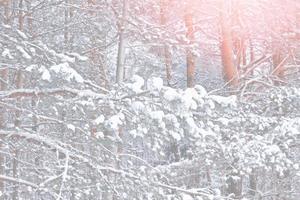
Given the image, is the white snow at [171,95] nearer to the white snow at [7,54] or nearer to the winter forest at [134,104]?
the winter forest at [134,104]

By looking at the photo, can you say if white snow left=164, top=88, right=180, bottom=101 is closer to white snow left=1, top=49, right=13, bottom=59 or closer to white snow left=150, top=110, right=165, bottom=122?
white snow left=150, top=110, right=165, bottom=122

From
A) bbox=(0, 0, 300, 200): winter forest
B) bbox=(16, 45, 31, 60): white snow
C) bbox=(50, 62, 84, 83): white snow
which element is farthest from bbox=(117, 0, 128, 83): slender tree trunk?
bbox=(50, 62, 84, 83): white snow

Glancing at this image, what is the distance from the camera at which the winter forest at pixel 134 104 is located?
18.8 ft

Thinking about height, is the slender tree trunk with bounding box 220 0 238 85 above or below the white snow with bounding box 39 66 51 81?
above

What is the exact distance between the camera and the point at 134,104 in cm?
534

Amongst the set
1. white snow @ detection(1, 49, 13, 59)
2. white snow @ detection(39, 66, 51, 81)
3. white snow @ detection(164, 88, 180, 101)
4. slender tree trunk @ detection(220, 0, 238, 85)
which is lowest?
white snow @ detection(164, 88, 180, 101)

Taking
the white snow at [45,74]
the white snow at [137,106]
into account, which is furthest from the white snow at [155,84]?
the white snow at [45,74]

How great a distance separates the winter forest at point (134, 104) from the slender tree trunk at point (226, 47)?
0.03 metres

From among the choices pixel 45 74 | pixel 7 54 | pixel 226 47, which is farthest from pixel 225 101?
pixel 226 47

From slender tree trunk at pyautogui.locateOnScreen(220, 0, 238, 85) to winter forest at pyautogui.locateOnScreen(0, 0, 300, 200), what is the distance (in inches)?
1.1

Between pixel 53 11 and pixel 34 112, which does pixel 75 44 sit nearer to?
pixel 53 11

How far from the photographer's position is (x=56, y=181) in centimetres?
638

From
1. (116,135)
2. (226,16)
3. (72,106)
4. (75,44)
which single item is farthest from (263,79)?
(72,106)

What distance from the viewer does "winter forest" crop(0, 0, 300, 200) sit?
5.73m
